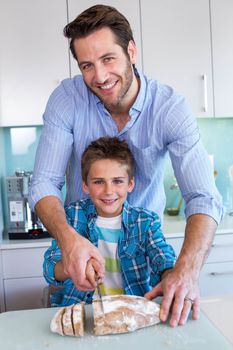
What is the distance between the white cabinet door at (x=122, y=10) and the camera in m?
2.45

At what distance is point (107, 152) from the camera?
1401 mm

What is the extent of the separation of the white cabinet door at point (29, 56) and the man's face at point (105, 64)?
3.90ft

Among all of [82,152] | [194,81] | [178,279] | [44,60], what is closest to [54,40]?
[44,60]

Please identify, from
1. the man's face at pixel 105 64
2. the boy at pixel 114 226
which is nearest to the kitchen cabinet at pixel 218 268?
the boy at pixel 114 226

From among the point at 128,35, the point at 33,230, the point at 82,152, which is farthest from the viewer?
the point at 33,230

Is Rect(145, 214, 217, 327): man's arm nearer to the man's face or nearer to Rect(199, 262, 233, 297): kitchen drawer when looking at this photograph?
the man's face

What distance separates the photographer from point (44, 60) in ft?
8.07

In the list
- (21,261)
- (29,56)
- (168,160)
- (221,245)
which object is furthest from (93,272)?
(168,160)

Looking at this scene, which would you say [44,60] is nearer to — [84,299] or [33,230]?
[33,230]

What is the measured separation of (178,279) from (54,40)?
177 cm

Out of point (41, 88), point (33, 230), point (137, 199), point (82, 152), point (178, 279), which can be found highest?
point (41, 88)

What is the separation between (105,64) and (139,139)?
28cm

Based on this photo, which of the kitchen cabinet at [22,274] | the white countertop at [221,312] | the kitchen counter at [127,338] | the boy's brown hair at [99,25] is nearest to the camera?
the kitchen counter at [127,338]

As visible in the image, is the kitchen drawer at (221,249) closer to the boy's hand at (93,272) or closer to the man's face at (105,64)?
the man's face at (105,64)
